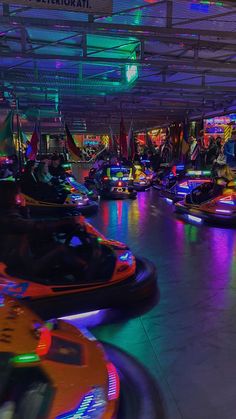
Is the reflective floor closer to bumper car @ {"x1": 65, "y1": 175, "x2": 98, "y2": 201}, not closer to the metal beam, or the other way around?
the metal beam

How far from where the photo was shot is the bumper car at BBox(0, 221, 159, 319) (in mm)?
2479

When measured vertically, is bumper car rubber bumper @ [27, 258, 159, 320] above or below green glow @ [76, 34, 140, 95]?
below

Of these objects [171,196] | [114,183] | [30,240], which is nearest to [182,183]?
[171,196]

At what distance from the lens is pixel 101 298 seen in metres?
2.64

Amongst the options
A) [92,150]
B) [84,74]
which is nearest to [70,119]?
[84,74]

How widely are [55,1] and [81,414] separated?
2.95 metres

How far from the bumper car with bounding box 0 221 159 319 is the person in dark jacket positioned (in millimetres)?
16

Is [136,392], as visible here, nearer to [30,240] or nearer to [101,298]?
[101,298]

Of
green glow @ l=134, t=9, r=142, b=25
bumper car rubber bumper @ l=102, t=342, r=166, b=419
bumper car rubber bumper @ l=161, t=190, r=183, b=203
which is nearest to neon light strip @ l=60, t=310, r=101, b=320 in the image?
bumper car rubber bumper @ l=102, t=342, r=166, b=419

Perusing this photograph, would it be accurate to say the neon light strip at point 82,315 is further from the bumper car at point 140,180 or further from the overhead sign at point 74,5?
the bumper car at point 140,180

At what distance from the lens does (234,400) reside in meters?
1.75

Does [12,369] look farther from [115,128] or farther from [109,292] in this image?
[115,128]

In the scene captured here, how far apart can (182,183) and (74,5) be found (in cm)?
569

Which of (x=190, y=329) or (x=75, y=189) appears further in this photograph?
(x=75, y=189)
